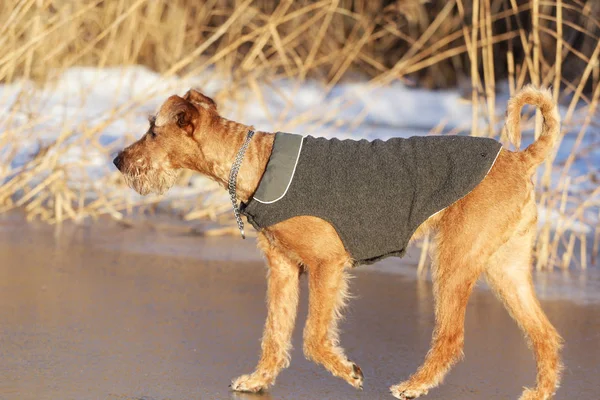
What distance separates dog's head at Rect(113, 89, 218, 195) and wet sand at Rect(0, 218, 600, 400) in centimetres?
86

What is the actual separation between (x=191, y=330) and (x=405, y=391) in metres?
1.44

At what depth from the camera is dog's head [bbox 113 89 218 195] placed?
16.1ft

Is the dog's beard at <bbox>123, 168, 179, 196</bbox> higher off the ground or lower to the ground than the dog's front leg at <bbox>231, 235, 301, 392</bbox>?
higher

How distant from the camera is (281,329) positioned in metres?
4.88

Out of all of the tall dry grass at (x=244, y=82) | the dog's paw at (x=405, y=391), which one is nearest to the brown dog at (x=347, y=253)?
the dog's paw at (x=405, y=391)

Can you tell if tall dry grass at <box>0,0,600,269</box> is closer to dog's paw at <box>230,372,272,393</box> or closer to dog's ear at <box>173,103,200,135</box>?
dog's ear at <box>173,103,200,135</box>

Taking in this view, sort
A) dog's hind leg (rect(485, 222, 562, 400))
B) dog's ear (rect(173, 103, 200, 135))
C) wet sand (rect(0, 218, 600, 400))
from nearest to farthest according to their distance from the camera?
wet sand (rect(0, 218, 600, 400))
dog's hind leg (rect(485, 222, 562, 400))
dog's ear (rect(173, 103, 200, 135))

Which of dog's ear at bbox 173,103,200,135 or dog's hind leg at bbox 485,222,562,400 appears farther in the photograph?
dog's ear at bbox 173,103,200,135

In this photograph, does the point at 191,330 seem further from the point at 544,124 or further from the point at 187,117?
the point at 544,124

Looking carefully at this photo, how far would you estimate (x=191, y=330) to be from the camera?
212 inches

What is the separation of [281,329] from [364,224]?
69 cm

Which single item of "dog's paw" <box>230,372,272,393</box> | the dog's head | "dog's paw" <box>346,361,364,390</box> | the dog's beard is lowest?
"dog's paw" <box>230,372,272,393</box>

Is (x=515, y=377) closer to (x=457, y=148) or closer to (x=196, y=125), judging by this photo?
(x=457, y=148)

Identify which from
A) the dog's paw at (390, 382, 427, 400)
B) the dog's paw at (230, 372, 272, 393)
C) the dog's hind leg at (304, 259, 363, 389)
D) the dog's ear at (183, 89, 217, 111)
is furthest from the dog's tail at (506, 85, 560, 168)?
the dog's paw at (230, 372, 272, 393)
